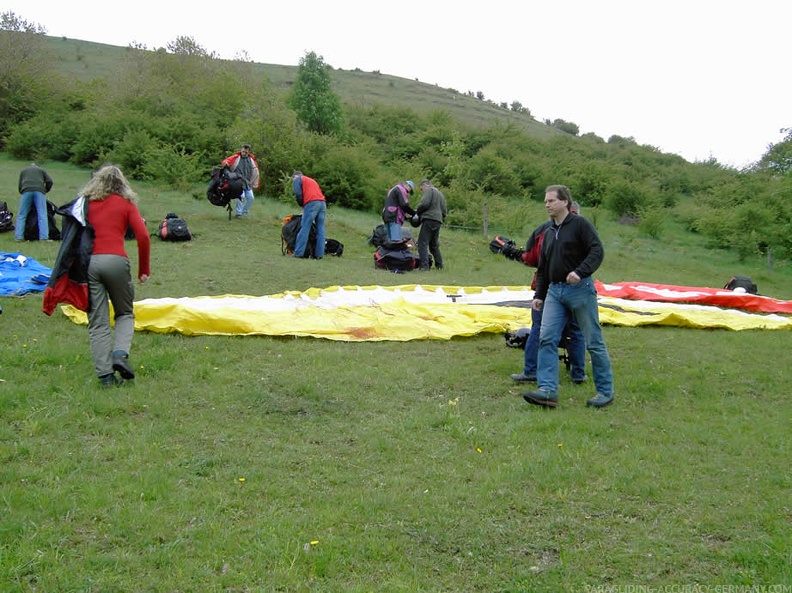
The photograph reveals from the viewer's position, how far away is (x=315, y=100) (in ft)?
Result: 103

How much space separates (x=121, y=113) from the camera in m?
27.1

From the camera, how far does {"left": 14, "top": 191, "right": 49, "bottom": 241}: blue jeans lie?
13.1 meters

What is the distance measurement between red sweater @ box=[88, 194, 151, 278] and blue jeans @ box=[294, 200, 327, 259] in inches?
295

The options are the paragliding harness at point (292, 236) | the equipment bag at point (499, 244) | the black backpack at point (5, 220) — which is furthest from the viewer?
the equipment bag at point (499, 244)

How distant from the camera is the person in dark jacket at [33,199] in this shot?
13.1 metres

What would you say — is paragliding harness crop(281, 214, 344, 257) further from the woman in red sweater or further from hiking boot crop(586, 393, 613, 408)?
hiking boot crop(586, 393, 613, 408)

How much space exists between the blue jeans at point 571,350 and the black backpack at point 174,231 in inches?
386

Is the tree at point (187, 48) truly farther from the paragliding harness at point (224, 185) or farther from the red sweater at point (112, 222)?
the red sweater at point (112, 222)

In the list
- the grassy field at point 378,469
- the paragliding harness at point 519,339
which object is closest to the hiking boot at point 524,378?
the grassy field at point 378,469

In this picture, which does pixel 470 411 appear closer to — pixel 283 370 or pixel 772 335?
pixel 283 370

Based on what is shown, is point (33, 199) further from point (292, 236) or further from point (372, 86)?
point (372, 86)

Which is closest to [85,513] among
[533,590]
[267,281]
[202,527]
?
[202,527]

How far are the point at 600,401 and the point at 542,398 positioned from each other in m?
0.59

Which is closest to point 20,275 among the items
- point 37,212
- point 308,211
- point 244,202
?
point 37,212
